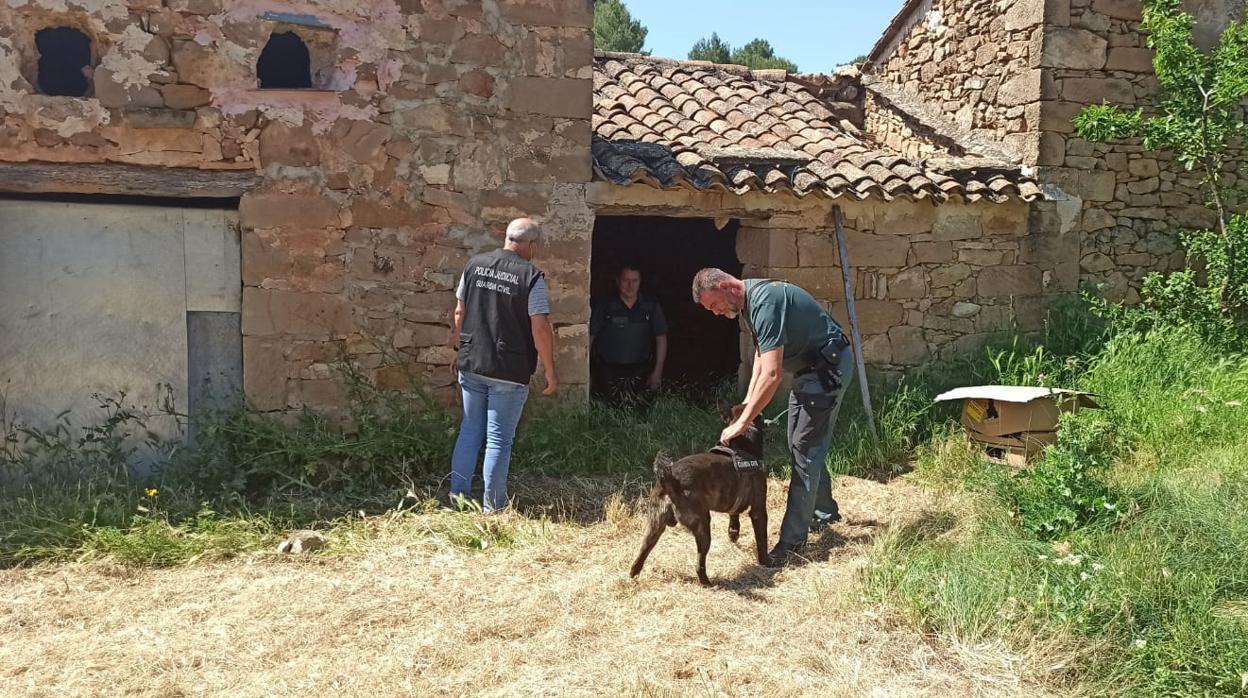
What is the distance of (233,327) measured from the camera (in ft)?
19.8

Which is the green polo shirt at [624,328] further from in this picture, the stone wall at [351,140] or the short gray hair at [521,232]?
the short gray hair at [521,232]

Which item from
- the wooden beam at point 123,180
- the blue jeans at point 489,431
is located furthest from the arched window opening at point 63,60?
the blue jeans at point 489,431

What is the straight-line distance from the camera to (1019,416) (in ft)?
20.6

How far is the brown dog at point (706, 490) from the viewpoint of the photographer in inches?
175

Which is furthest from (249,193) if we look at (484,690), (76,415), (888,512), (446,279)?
(888,512)

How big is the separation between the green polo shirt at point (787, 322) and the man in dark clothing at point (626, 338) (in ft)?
8.51

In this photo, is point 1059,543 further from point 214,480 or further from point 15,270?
point 15,270

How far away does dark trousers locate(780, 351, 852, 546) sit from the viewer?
498cm

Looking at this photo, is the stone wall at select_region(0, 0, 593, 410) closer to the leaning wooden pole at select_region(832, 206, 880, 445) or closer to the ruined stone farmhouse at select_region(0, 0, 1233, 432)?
the ruined stone farmhouse at select_region(0, 0, 1233, 432)

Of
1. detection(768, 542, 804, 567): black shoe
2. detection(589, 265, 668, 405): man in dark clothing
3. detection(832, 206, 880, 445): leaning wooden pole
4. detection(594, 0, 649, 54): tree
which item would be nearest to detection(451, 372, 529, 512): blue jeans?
detection(768, 542, 804, 567): black shoe

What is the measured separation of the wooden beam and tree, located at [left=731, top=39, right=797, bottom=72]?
18.8m

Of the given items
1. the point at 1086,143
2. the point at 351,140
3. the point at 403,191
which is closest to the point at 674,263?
the point at 1086,143

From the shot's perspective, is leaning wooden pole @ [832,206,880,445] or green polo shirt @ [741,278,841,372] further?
leaning wooden pole @ [832,206,880,445]

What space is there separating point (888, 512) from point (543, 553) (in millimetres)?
2124
